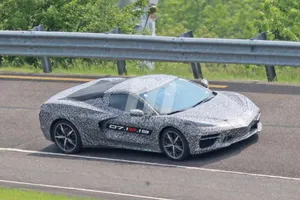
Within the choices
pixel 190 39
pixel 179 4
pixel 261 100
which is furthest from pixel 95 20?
pixel 179 4

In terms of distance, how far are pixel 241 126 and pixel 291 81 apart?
526cm

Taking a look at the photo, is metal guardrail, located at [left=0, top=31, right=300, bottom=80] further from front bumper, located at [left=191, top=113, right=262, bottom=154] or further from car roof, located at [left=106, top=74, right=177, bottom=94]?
front bumper, located at [left=191, top=113, right=262, bottom=154]

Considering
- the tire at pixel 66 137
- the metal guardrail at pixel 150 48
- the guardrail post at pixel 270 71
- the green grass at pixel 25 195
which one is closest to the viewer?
the green grass at pixel 25 195

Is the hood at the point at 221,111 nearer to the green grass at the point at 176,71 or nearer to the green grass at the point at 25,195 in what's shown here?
the green grass at the point at 25,195

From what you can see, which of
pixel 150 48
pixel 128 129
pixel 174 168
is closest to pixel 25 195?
pixel 174 168

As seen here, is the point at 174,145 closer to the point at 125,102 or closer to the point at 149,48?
the point at 125,102

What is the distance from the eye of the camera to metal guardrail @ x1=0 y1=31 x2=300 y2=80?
18.8 meters

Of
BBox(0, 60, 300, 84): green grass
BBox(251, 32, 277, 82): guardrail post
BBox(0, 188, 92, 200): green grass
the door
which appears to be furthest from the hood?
BBox(0, 60, 300, 84): green grass

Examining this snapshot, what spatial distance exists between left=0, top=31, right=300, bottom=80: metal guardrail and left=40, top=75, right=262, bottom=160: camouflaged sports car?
3.16 metres

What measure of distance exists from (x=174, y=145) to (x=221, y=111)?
100cm

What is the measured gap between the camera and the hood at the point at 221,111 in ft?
47.9

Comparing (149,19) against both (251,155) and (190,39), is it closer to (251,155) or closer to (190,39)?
(190,39)

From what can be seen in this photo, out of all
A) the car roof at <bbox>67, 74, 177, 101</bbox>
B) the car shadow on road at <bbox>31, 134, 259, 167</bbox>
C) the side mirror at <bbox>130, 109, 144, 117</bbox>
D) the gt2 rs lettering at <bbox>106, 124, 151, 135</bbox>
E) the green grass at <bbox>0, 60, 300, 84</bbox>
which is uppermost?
the car roof at <bbox>67, 74, 177, 101</bbox>

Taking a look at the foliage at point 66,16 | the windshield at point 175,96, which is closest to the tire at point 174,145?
the windshield at point 175,96
